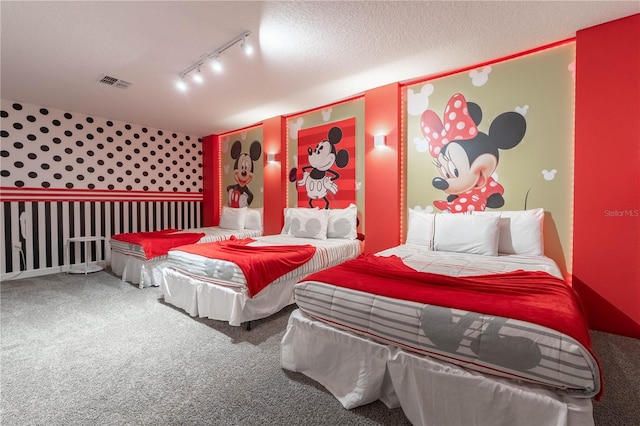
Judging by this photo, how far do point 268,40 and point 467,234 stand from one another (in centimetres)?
239

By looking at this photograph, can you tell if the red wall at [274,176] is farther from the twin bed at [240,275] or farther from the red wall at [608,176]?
the red wall at [608,176]

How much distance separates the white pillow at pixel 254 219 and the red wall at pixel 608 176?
3935 millimetres

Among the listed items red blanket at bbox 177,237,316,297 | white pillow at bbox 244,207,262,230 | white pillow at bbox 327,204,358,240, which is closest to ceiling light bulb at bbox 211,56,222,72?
red blanket at bbox 177,237,316,297

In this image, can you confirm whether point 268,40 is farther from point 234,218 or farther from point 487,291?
point 234,218

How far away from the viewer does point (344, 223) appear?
3.56m

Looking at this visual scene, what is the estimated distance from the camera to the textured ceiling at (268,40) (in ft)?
6.58

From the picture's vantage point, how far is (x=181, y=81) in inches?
123

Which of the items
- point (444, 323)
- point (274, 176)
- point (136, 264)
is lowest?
point (136, 264)

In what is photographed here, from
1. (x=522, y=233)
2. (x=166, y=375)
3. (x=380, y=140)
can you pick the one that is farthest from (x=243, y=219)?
(x=522, y=233)

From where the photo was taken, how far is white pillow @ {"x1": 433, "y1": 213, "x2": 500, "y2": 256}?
2.39 m

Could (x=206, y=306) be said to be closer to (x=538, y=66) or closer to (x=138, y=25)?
(x=138, y=25)

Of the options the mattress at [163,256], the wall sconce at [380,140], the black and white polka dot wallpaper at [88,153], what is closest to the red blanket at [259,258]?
the mattress at [163,256]

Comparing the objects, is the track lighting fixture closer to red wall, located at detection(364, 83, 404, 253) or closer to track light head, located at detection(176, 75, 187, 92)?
track light head, located at detection(176, 75, 187, 92)

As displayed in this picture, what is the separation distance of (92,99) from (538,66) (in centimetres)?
510
